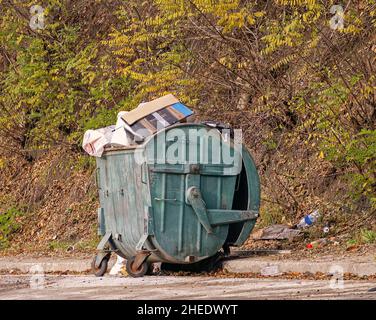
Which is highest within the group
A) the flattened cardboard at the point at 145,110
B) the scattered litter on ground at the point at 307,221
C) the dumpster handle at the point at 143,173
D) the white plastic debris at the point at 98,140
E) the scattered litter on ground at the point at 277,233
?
the flattened cardboard at the point at 145,110

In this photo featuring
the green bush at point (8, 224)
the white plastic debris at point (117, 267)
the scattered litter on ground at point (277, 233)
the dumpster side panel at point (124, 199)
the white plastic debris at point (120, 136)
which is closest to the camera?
the dumpster side panel at point (124, 199)

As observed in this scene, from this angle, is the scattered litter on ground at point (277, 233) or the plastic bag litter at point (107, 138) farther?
the scattered litter on ground at point (277, 233)

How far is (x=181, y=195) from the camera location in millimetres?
12188

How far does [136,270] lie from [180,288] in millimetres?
1642

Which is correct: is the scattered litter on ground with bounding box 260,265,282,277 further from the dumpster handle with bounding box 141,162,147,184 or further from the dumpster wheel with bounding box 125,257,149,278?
the dumpster handle with bounding box 141,162,147,184

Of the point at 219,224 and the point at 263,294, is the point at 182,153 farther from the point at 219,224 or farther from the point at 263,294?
the point at 263,294

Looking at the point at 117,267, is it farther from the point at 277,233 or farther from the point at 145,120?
the point at 277,233

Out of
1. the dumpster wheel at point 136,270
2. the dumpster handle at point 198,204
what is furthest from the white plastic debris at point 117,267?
the dumpster handle at point 198,204

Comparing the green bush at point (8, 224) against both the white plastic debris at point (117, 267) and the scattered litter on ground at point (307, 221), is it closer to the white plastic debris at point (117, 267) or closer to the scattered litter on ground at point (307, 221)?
the white plastic debris at point (117, 267)

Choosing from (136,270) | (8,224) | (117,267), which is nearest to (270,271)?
(136,270)

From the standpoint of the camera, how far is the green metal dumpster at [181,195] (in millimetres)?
12086

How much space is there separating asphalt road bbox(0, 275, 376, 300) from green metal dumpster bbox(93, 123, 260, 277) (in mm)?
441

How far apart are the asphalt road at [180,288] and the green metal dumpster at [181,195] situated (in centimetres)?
44

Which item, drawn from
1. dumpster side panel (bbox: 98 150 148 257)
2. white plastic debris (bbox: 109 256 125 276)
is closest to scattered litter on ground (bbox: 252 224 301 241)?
white plastic debris (bbox: 109 256 125 276)
